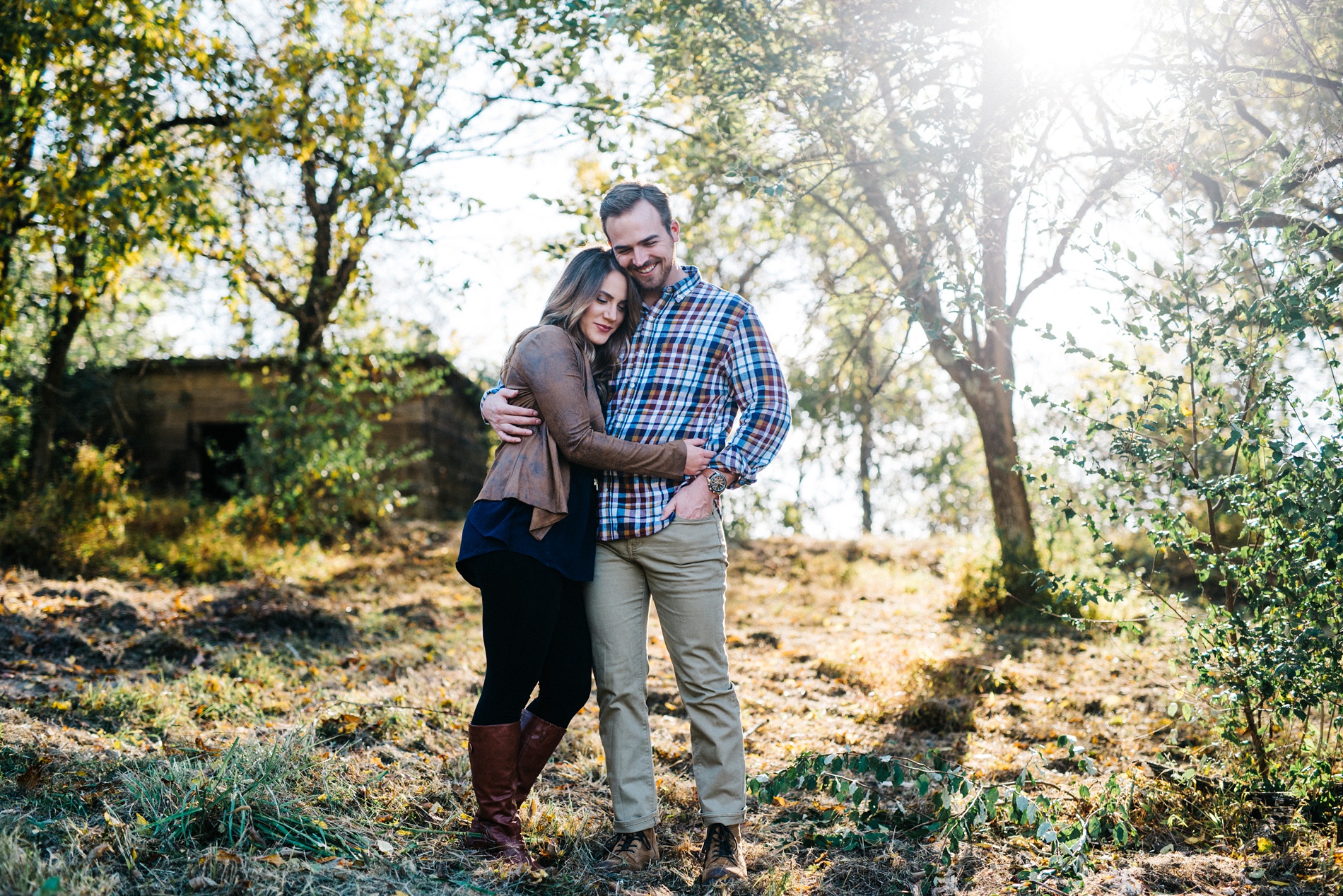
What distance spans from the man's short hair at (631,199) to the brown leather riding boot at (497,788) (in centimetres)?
163

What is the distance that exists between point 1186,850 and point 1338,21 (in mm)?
3640

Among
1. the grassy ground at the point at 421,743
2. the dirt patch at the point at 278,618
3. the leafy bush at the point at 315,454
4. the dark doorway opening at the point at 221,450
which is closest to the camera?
the grassy ground at the point at 421,743

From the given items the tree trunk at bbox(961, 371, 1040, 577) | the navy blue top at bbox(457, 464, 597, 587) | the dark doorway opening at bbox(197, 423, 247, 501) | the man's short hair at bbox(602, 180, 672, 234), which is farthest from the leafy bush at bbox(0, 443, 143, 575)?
the tree trunk at bbox(961, 371, 1040, 577)

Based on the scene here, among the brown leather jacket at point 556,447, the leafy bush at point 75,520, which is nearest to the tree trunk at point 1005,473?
the brown leather jacket at point 556,447

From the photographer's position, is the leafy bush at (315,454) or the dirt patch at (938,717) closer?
the dirt patch at (938,717)

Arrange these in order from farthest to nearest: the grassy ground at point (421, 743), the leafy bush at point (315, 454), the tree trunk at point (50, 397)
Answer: the tree trunk at point (50, 397) < the leafy bush at point (315, 454) < the grassy ground at point (421, 743)

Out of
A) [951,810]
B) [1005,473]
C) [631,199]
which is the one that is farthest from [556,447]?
[1005,473]

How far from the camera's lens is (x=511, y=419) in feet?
9.16

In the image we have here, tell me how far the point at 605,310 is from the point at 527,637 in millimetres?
1045

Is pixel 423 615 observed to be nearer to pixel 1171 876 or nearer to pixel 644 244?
pixel 644 244

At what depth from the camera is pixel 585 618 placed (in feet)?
9.54

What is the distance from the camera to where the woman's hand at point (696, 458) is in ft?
9.05

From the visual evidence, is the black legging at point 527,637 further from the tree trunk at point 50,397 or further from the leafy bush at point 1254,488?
the tree trunk at point 50,397

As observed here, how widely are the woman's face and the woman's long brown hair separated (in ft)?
0.04
